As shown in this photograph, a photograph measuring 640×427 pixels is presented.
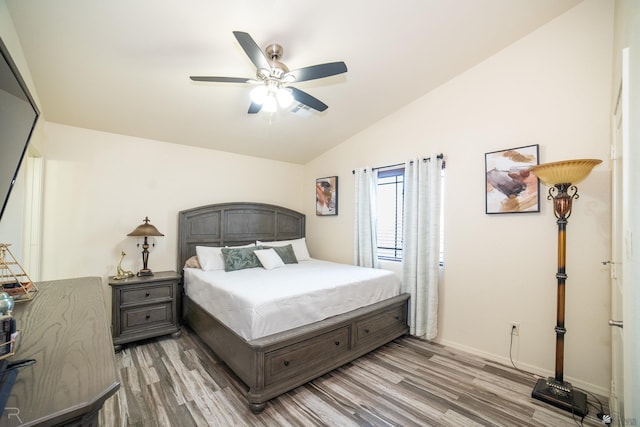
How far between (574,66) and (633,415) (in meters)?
2.59

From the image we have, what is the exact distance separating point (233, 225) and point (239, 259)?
2.71 feet

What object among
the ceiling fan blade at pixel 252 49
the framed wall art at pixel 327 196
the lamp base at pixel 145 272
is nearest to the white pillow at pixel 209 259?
the lamp base at pixel 145 272

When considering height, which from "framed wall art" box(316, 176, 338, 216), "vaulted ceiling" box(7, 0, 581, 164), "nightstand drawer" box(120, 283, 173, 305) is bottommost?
"nightstand drawer" box(120, 283, 173, 305)

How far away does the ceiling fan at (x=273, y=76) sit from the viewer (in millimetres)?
1820

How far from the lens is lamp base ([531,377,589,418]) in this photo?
2.01 meters

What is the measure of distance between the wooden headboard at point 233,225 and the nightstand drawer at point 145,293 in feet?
1.66

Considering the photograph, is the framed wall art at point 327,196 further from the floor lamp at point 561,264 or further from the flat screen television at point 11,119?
the flat screen television at point 11,119

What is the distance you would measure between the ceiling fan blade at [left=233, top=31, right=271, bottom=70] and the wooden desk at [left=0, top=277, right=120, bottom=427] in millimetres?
1634

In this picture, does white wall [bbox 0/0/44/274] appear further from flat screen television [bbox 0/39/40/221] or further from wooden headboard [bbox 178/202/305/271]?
wooden headboard [bbox 178/202/305/271]

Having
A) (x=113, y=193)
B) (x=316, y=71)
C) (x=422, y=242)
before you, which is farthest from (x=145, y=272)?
(x=422, y=242)

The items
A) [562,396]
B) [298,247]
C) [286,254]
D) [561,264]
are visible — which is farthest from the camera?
[298,247]

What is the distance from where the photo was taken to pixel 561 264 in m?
2.21

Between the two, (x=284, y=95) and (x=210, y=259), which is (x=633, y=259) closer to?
(x=284, y=95)

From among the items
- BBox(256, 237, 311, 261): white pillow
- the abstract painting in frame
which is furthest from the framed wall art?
the abstract painting in frame
